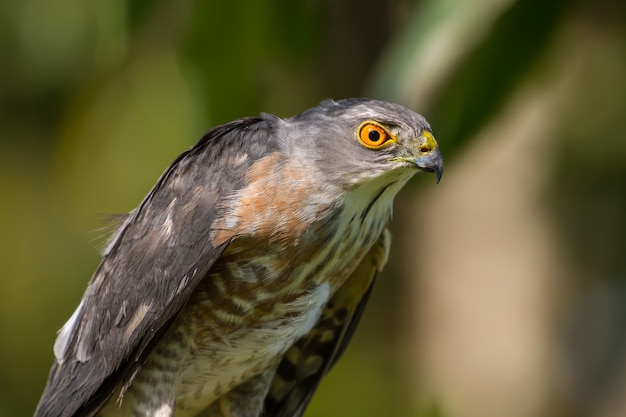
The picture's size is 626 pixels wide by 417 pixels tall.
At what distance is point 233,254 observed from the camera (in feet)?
12.2

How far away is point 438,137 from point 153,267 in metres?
1.77

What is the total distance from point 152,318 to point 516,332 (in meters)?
3.66

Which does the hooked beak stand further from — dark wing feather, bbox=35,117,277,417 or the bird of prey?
dark wing feather, bbox=35,117,277,417

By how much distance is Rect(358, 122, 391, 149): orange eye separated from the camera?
12.0 feet

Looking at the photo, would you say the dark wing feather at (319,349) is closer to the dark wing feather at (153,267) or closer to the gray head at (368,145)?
the gray head at (368,145)

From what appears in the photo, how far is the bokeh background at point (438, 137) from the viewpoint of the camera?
197 inches

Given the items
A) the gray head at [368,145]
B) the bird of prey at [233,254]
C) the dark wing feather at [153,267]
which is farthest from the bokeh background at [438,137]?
the gray head at [368,145]

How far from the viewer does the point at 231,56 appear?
5.30m

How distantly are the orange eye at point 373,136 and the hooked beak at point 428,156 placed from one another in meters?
0.12

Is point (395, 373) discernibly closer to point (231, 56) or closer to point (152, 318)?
point (231, 56)

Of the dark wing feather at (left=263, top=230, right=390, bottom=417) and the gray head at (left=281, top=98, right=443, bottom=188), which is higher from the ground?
the gray head at (left=281, top=98, right=443, bottom=188)

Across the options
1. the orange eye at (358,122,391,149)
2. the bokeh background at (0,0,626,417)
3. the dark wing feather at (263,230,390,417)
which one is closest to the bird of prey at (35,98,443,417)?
the orange eye at (358,122,391,149)

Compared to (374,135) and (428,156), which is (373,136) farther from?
(428,156)

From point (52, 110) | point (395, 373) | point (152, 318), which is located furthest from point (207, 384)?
point (52, 110)
